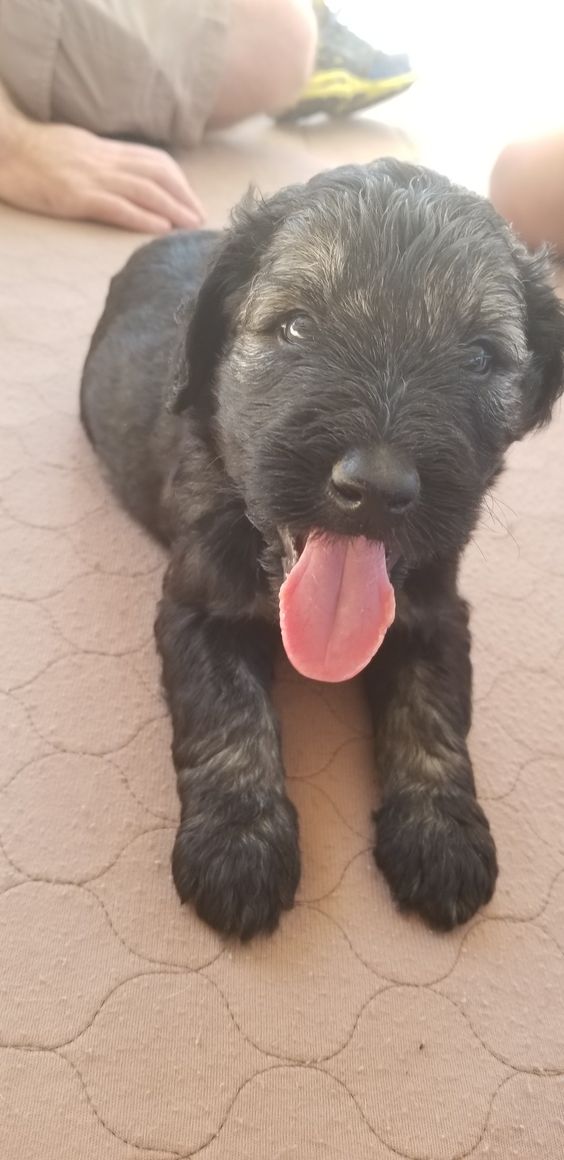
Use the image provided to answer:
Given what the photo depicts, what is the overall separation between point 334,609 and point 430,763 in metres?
0.33

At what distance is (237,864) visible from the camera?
4.52 feet

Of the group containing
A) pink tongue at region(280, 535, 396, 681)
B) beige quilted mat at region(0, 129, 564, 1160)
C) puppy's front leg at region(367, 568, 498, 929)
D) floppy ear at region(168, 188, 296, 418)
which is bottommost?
beige quilted mat at region(0, 129, 564, 1160)

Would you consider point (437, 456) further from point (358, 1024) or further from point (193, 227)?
point (193, 227)

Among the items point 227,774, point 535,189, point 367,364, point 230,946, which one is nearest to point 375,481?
point 367,364

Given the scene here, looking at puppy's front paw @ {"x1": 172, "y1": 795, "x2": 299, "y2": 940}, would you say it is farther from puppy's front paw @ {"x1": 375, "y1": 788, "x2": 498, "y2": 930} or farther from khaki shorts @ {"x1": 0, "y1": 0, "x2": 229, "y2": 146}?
khaki shorts @ {"x1": 0, "y1": 0, "x2": 229, "y2": 146}

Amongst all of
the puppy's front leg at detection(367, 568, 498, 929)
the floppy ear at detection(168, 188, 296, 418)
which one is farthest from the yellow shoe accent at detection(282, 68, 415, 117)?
the puppy's front leg at detection(367, 568, 498, 929)

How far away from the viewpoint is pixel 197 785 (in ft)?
4.83

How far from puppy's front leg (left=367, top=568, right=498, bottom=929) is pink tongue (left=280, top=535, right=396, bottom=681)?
0.22 m

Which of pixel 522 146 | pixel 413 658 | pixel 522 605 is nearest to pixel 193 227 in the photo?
pixel 522 146

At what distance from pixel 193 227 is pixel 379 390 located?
6.98ft

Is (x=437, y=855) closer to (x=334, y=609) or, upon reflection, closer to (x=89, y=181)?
(x=334, y=609)

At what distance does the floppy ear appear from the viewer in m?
1.58

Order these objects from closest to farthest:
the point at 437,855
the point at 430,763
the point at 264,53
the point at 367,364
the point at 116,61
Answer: the point at 367,364 → the point at 437,855 → the point at 430,763 → the point at 116,61 → the point at 264,53

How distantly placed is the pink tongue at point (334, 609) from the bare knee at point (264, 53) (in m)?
2.75
